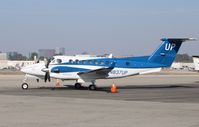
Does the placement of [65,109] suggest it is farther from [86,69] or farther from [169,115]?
[86,69]

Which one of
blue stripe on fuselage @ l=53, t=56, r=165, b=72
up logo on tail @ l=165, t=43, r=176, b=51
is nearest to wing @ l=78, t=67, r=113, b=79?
blue stripe on fuselage @ l=53, t=56, r=165, b=72

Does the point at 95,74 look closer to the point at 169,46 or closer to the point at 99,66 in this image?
the point at 99,66

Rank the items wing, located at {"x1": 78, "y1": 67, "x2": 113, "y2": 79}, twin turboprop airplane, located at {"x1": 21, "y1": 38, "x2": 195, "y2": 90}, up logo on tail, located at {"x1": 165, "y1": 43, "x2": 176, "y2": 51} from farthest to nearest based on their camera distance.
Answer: up logo on tail, located at {"x1": 165, "y1": 43, "x2": 176, "y2": 51}, wing, located at {"x1": 78, "y1": 67, "x2": 113, "y2": 79}, twin turboprop airplane, located at {"x1": 21, "y1": 38, "x2": 195, "y2": 90}

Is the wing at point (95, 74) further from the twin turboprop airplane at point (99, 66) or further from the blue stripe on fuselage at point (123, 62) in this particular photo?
the blue stripe on fuselage at point (123, 62)

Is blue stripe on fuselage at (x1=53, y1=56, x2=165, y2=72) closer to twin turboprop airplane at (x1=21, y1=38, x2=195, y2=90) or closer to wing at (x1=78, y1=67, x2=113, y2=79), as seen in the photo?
twin turboprop airplane at (x1=21, y1=38, x2=195, y2=90)

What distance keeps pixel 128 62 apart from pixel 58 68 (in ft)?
19.4

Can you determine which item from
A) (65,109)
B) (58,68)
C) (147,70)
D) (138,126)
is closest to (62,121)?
(138,126)

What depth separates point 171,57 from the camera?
36.7m

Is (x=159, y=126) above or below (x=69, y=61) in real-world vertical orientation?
below

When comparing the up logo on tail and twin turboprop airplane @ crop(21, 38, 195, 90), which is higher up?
the up logo on tail

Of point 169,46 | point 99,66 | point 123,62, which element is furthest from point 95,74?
point 169,46

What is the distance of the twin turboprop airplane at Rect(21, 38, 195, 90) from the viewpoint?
3325 cm

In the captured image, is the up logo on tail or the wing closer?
the wing

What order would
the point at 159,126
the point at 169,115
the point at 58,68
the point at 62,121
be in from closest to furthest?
1. the point at 159,126
2. the point at 62,121
3. the point at 169,115
4. the point at 58,68
